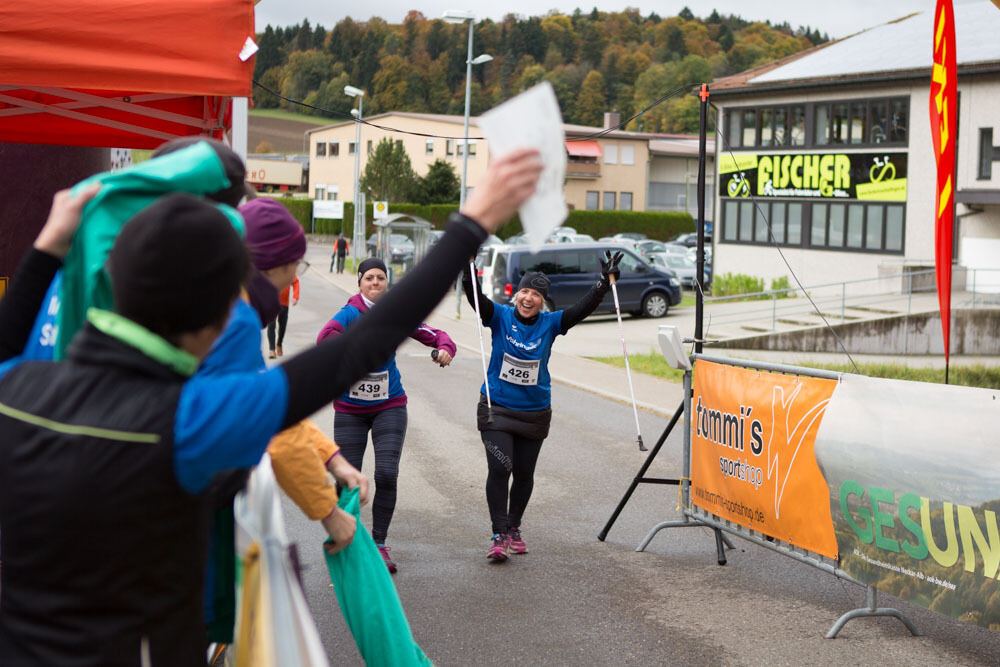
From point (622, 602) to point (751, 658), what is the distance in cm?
101

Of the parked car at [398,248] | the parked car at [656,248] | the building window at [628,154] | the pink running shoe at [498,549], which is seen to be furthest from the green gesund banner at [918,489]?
the building window at [628,154]

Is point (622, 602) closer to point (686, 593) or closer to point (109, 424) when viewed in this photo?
point (686, 593)

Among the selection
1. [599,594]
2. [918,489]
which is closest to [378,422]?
[599,594]

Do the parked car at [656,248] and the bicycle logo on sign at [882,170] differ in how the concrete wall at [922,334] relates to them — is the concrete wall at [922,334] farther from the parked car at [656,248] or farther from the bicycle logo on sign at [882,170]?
the parked car at [656,248]

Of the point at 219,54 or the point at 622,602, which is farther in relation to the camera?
the point at 622,602

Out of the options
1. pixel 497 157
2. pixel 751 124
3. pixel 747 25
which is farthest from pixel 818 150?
pixel 747 25

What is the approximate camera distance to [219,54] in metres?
5.21

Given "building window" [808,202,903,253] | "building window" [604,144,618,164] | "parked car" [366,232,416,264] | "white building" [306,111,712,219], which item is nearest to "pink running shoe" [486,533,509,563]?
"building window" [808,202,903,253]

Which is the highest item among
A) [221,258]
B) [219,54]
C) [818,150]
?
[818,150]

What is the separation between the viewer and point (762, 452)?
6.15 metres

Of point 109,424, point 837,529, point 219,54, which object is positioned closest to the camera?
point 109,424

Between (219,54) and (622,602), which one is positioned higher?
(219,54)

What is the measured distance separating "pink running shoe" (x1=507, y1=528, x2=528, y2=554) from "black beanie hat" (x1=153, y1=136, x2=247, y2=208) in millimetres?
4843

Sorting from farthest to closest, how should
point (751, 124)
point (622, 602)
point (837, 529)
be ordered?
point (751, 124) < point (622, 602) < point (837, 529)
